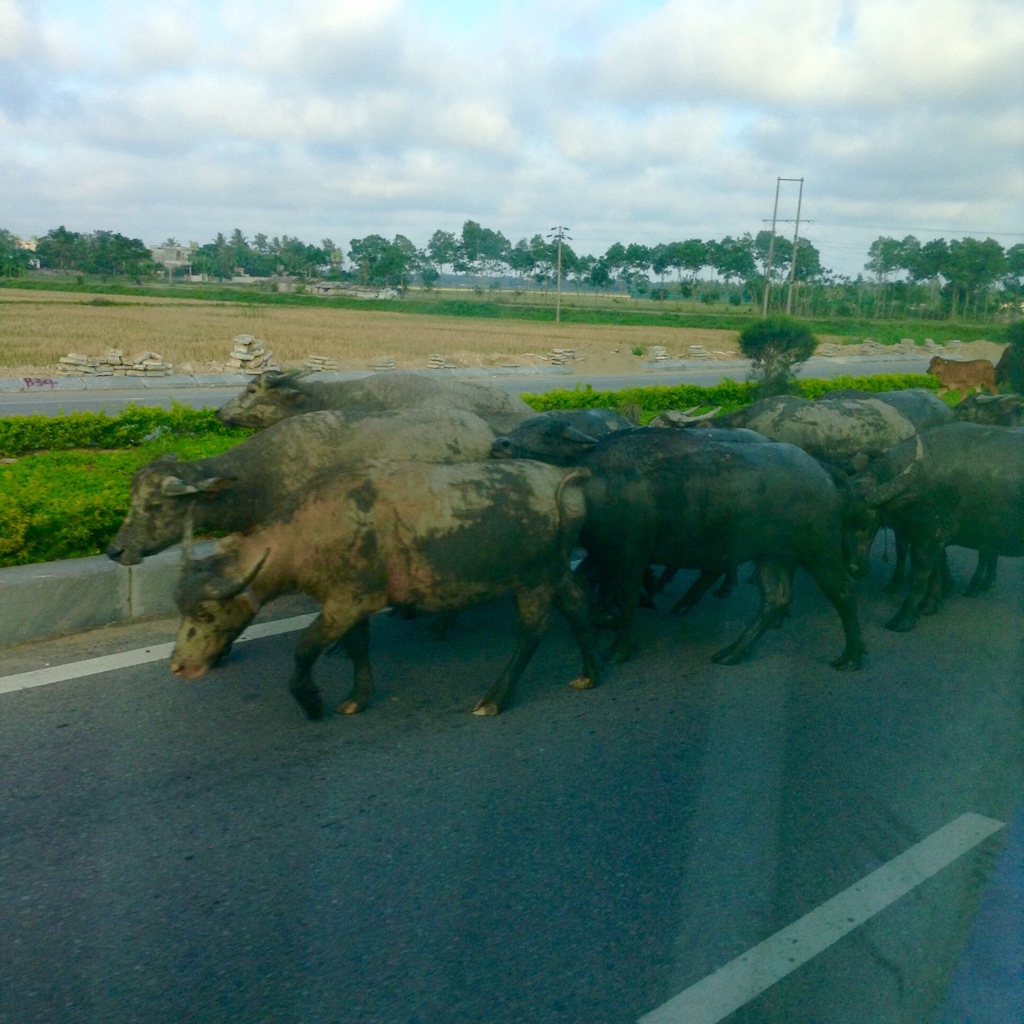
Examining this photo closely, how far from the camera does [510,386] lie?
2714 centimetres

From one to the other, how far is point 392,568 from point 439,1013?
2.49 metres

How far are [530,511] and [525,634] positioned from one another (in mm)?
692

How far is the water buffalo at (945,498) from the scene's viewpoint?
764 cm

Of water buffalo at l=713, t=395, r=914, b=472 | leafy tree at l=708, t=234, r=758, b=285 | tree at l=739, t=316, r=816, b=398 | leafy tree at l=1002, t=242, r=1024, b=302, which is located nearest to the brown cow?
tree at l=739, t=316, r=816, b=398

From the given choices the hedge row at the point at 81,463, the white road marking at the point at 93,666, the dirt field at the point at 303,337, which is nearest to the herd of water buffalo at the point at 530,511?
the white road marking at the point at 93,666

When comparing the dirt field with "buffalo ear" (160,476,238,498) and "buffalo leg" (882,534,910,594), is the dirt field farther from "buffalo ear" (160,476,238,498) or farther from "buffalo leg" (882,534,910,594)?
"buffalo leg" (882,534,910,594)

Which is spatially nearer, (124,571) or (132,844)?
(132,844)

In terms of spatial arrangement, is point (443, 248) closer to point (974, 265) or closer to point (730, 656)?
point (974, 265)

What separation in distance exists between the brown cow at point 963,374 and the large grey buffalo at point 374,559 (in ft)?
67.6

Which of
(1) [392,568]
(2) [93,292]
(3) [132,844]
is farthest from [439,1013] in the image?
(2) [93,292]

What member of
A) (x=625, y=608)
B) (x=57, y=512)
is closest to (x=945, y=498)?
(x=625, y=608)

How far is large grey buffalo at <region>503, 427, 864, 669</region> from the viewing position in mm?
6617

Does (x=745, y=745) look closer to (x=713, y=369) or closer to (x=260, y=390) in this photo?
(x=260, y=390)

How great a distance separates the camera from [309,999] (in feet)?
11.4
